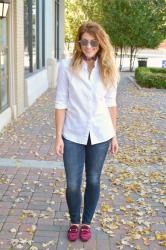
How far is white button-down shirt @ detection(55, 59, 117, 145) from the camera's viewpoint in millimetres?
3471

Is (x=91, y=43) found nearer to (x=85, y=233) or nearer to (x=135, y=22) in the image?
(x=85, y=233)

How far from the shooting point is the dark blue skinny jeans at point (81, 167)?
360 cm

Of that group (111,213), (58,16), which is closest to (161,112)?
(111,213)

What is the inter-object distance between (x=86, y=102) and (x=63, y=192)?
6.29 feet

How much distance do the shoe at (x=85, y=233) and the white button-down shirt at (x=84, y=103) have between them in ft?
2.92

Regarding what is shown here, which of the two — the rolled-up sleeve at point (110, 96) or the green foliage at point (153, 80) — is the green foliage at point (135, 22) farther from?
the rolled-up sleeve at point (110, 96)

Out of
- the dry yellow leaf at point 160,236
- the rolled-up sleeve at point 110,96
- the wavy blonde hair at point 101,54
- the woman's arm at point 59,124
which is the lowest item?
the dry yellow leaf at point 160,236

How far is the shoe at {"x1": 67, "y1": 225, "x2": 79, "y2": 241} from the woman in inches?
19.5

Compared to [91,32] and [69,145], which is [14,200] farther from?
[91,32]

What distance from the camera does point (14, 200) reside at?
15.9 feet

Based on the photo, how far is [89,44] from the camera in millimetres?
3428

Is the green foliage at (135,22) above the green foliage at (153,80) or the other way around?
above

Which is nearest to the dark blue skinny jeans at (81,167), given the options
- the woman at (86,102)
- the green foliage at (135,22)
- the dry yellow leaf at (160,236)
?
the woman at (86,102)

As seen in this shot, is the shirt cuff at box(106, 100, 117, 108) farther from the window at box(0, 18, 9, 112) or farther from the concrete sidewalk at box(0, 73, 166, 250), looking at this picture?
the window at box(0, 18, 9, 112)
